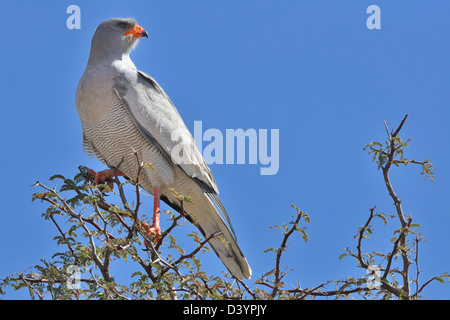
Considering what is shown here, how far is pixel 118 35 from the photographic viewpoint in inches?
284

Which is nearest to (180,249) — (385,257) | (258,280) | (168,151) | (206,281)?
(206,281)

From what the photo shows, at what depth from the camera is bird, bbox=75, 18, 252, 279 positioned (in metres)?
6.61

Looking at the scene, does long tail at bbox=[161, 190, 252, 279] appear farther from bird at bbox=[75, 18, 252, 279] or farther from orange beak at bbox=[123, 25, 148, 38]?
orange beak at bbox=[123, 25, 148, 38]

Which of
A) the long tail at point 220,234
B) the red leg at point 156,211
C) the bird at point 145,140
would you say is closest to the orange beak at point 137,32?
the bird at point 145,140

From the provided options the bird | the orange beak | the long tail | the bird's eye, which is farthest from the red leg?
the bird's eye

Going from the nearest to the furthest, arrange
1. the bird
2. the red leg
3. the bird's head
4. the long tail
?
1. the red leg
2. the long tail
3. the bird
4. the bird's head

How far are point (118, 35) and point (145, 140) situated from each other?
54.5 inches

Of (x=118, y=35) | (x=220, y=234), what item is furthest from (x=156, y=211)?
(x=118, y=35)

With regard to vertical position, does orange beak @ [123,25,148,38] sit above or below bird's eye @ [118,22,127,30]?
below

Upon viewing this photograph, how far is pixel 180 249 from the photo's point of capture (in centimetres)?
461
